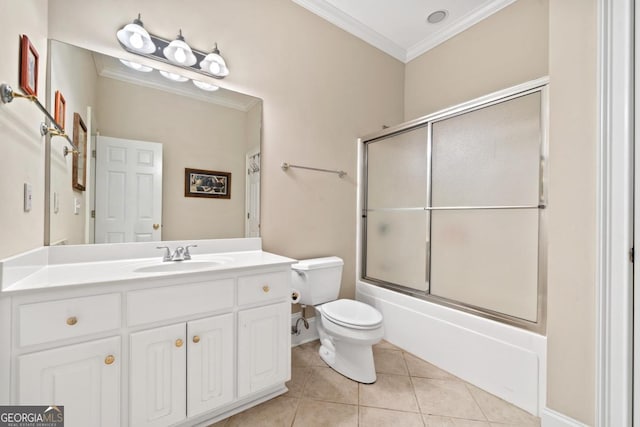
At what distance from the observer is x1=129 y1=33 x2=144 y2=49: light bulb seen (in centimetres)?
153

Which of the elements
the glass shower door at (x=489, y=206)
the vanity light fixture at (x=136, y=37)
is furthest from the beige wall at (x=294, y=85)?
A: the glass shower door at (x=489, y=206)

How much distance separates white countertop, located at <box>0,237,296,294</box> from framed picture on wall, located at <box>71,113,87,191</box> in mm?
415

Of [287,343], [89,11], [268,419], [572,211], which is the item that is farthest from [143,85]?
[572,211]

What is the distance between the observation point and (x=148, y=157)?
1607 millimetres

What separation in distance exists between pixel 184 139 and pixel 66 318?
1119mm

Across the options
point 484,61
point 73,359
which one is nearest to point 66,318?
point 73,359

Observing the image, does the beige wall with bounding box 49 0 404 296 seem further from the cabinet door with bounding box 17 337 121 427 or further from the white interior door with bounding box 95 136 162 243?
the cabinet door with bounding box 17 337 121 427

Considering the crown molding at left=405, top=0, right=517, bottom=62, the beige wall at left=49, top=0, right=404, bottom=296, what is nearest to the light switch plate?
the beige wall at left=49, top=0, right=404, bottom=296

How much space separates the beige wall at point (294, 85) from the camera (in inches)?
63.3

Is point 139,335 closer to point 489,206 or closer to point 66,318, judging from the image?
point 66,318

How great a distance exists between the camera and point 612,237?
1156 millimetres

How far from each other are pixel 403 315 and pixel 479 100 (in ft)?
5.41

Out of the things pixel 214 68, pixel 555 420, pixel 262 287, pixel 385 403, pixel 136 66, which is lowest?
pixel 385 403

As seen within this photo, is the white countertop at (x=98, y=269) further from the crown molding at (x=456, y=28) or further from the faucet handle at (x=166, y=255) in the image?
the crown molding at (x=456, y=28)
